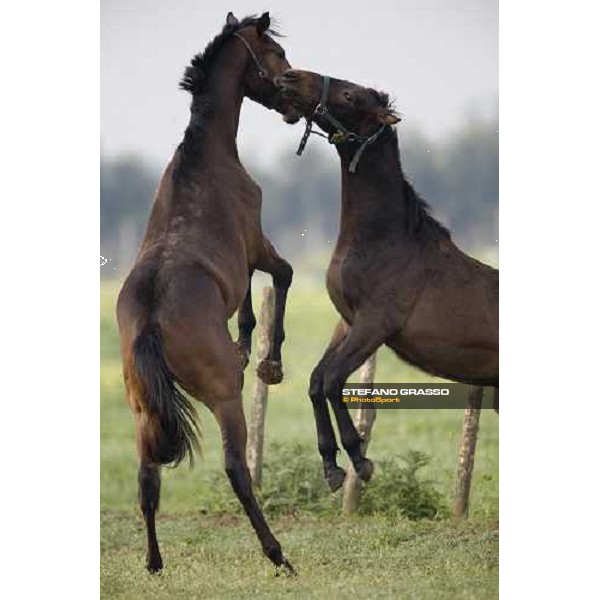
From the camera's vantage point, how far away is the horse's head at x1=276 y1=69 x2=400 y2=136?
248 inches

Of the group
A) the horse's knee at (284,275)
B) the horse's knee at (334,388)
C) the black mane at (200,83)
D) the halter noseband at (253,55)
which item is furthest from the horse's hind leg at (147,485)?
the halter noseband at (253,55)

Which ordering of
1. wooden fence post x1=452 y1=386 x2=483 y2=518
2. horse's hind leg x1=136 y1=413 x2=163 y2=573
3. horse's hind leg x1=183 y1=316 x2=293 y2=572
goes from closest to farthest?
horse's hind leg x1=183 y1=316 x2=293 y2=572 → horse's hind leg x1=136 y1=413 x2=163 y2=573 → wooden fence post x1=452 y1=386 x2=483 y2=518

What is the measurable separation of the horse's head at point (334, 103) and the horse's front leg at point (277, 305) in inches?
27.0

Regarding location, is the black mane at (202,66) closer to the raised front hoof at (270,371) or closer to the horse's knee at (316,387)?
the raised front hoof at (270,371)

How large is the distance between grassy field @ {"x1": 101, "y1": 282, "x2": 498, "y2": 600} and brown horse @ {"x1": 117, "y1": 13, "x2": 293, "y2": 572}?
0.28 meters

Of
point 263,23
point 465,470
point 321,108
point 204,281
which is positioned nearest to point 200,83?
point 263,23

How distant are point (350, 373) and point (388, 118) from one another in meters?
1.29

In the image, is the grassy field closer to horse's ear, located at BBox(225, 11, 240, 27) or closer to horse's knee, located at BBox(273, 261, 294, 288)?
horse's knee, located at BBox(273, 261, 294, 288)

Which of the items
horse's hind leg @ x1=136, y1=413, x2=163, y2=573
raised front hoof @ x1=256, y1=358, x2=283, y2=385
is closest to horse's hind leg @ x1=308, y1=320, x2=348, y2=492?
raised front hoof @ x1=256, y1=358, x2=283, y2=385

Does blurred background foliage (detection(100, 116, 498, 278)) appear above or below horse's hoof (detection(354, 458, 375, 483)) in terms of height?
above

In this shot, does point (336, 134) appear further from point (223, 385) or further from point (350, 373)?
point (223, 385)

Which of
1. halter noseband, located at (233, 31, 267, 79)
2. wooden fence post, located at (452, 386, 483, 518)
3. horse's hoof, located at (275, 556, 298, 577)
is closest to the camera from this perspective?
horse's hoof, located at (275, 556, 298, 577)

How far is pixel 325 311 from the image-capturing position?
763 centimetres
